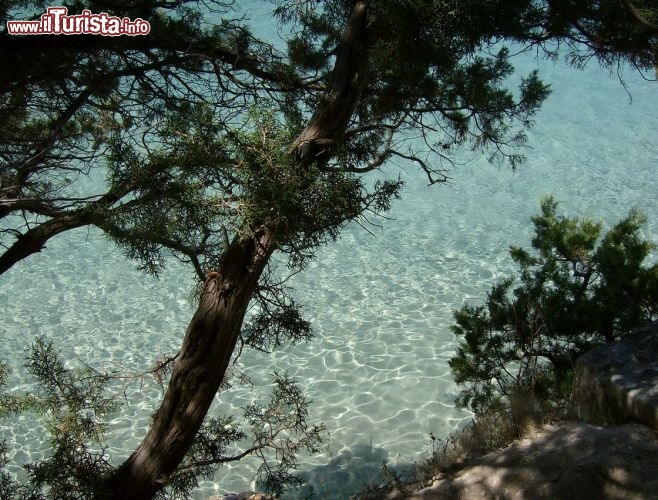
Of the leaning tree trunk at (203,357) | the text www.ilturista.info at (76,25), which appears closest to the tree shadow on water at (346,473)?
the leaning tree trunk at (203,357)

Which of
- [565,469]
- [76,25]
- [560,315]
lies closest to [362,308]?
[560,315]

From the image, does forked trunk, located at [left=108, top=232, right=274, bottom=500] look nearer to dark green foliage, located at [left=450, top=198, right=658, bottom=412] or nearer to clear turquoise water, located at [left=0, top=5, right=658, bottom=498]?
clear turquoise water, located at [left=0, top=5, right=658, bottom=498]

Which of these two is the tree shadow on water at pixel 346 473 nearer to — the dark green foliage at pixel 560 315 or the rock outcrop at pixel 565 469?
the dark green foliage at pixel 560 315

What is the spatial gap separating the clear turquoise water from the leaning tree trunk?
7.42 ft

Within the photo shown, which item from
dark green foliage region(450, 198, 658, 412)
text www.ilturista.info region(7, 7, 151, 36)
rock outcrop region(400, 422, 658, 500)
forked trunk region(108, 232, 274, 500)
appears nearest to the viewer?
forked trunk region(108, 232, 274, 500)

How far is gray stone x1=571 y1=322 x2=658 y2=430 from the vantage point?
9.85 feet

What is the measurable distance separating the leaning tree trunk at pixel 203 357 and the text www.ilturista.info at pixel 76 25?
4.21 ft

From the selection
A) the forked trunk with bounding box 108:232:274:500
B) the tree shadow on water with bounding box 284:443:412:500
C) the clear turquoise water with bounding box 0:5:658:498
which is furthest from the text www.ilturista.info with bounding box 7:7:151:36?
the tree shadow on water with bounding box 284:443:412:500

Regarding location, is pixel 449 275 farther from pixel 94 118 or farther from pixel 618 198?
pixel 94 118

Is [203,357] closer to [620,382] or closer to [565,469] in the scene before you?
[565,469]

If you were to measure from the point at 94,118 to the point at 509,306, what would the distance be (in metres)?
3.43

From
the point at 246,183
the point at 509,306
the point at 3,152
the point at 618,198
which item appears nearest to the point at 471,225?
the point at 618,198

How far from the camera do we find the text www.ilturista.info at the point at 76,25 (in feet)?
9.66

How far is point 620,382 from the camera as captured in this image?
10.5ft
